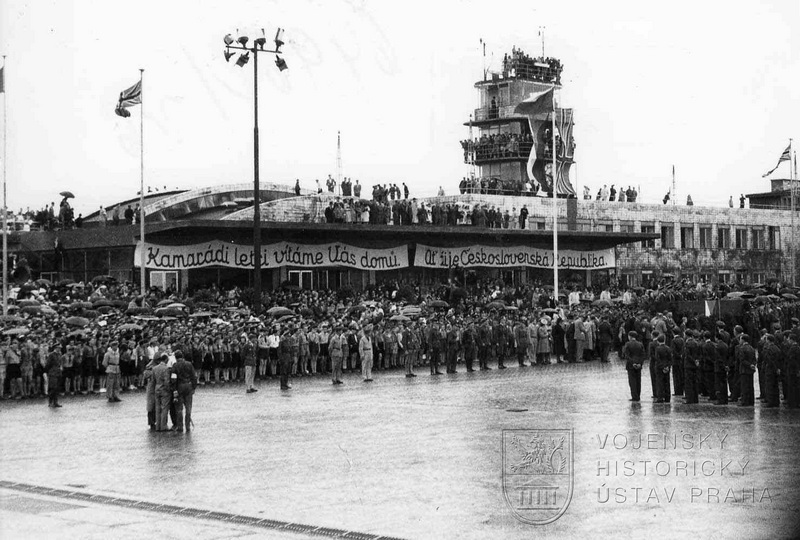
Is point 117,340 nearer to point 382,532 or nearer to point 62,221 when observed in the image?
point 382,532

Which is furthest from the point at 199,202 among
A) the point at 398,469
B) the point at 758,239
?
the point at 398,469

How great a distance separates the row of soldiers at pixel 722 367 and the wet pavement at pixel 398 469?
1.56 ft

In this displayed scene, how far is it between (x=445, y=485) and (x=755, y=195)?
261 feet

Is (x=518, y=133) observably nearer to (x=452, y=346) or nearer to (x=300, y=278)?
(x=300, y=278)

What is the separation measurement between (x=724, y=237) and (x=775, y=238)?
489cm

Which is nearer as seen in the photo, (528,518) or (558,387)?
(528,518)

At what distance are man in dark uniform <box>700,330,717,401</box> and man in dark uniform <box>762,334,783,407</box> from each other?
106 centimetres

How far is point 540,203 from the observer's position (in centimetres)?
6028

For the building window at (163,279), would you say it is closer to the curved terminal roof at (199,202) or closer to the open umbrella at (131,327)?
the curved terminal roof at (199,202)

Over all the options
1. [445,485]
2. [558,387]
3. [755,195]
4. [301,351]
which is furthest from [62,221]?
[755,195]

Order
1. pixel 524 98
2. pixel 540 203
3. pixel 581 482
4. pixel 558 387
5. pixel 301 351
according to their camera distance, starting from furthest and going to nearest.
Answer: pixel 524 98 < pixel 540 203 < pixel 301 351 < pixel 558 387 < pixel 581 482

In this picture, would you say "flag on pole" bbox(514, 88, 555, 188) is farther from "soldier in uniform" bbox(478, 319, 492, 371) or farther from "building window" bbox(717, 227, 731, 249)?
"soldier in uniform" bbox(478, 319, 492, 371)

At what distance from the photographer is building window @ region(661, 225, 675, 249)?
66312 millimetres

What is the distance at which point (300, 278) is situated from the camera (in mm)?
47156
